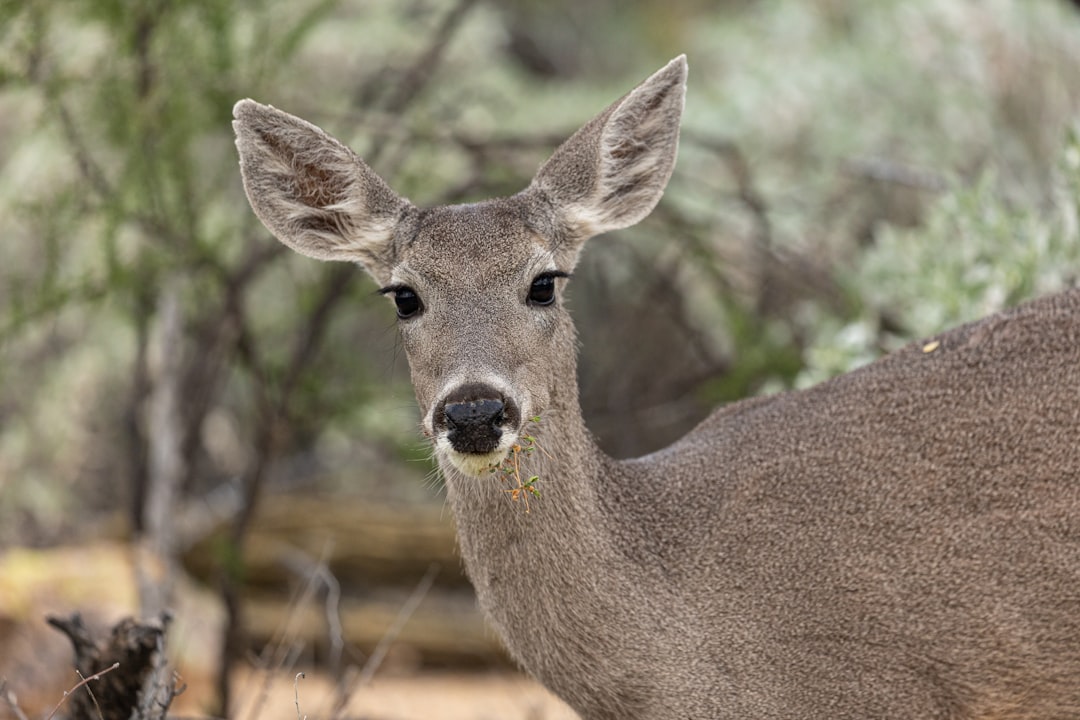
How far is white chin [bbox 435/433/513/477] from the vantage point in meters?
4.64

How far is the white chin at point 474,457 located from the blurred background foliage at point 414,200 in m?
1.30

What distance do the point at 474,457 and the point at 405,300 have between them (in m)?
0.91

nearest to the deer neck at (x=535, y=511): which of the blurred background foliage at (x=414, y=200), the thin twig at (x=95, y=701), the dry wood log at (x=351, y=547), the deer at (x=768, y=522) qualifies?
the deer at (x=768, y=522)

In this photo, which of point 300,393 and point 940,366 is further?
point 300,393

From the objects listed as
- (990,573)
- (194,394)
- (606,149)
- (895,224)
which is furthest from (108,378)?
(990,573)

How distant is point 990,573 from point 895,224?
33.7ft

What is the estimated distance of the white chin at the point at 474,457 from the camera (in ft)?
15.2

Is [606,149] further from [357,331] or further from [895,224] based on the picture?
[357,331]

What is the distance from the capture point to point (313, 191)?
19.1ft

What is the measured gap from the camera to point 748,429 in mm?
5652

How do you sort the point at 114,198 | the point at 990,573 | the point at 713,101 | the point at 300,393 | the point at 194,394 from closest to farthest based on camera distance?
the point at 990,573
the point at 114,198
the point at 300,393
the point at 194,394
the point at 713,101

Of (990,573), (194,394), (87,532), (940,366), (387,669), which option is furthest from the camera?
(87,532)

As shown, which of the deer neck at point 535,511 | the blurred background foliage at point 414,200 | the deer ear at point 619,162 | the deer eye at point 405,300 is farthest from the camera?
the blurred background foliage at point 414,200

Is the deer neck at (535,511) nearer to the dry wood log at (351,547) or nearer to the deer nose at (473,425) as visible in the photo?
the deer nose at (473,425)
